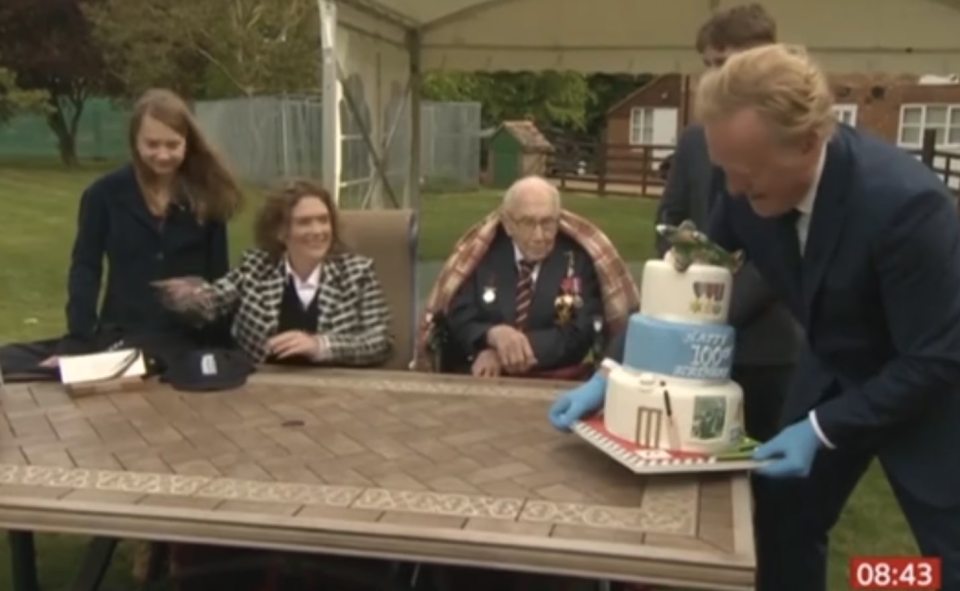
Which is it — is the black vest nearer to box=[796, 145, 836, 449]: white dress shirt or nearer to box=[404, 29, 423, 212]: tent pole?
box=[796, 145, 836, 449]: white dress shirt

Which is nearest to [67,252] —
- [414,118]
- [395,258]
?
[414,118]

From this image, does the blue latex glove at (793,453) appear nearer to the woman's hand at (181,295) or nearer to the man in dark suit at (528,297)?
the man in dark suit at (528,297)

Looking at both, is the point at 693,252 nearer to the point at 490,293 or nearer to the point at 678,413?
the point at 678,413

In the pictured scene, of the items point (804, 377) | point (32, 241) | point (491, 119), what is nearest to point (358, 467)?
point (804, 377)

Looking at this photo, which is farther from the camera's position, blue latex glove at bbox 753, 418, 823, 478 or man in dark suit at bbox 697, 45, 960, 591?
blue latex glove at bbox 753, 418, 823, 478

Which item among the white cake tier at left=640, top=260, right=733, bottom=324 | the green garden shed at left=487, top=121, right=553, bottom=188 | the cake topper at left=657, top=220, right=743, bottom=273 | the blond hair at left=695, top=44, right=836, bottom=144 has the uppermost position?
the blond hair at left=695, top=44, right=836, bottom=144

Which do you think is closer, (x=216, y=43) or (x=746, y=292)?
(x=746, y=292)

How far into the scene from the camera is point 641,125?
33.2 metres

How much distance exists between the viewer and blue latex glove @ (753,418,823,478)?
2.02 m

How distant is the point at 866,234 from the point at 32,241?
1027 cm

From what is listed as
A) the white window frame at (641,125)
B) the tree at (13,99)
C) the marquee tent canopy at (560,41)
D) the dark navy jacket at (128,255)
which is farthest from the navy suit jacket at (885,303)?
the white window frame at (641,125)

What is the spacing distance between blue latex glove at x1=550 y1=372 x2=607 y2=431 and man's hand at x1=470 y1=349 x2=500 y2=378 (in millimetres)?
994

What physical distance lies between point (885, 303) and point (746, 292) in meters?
0.73
